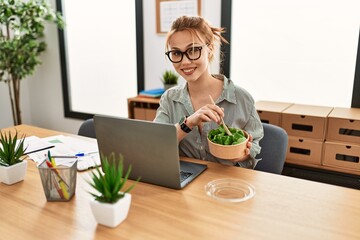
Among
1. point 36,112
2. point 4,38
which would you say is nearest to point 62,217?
point 4,38

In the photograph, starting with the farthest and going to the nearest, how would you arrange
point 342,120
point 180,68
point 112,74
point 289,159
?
point 112,74 → point 289,159 → point 342,120 → point 180,68

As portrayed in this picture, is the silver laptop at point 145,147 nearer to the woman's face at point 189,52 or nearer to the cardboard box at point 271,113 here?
the woman's face at point 189,52

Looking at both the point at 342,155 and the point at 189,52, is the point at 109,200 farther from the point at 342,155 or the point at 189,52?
the point at 342,155

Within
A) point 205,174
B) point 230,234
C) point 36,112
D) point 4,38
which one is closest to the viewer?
point 230,234

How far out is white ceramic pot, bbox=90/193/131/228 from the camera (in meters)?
0.85

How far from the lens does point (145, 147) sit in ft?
3.50

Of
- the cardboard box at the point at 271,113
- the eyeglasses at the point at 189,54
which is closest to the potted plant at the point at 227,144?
the eyeglasses at the point at 189,54

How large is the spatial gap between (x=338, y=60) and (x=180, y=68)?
5.27ft

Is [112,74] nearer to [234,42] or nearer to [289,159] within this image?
[234,42]

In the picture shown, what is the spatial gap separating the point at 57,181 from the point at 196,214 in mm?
438

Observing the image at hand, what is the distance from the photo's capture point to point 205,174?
1.23 metres

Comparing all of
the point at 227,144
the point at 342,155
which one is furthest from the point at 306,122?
the point at 227,144

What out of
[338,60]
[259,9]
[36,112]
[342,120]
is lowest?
[36,112]

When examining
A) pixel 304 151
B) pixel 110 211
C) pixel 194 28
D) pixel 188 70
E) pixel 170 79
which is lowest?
pixel 304 151
